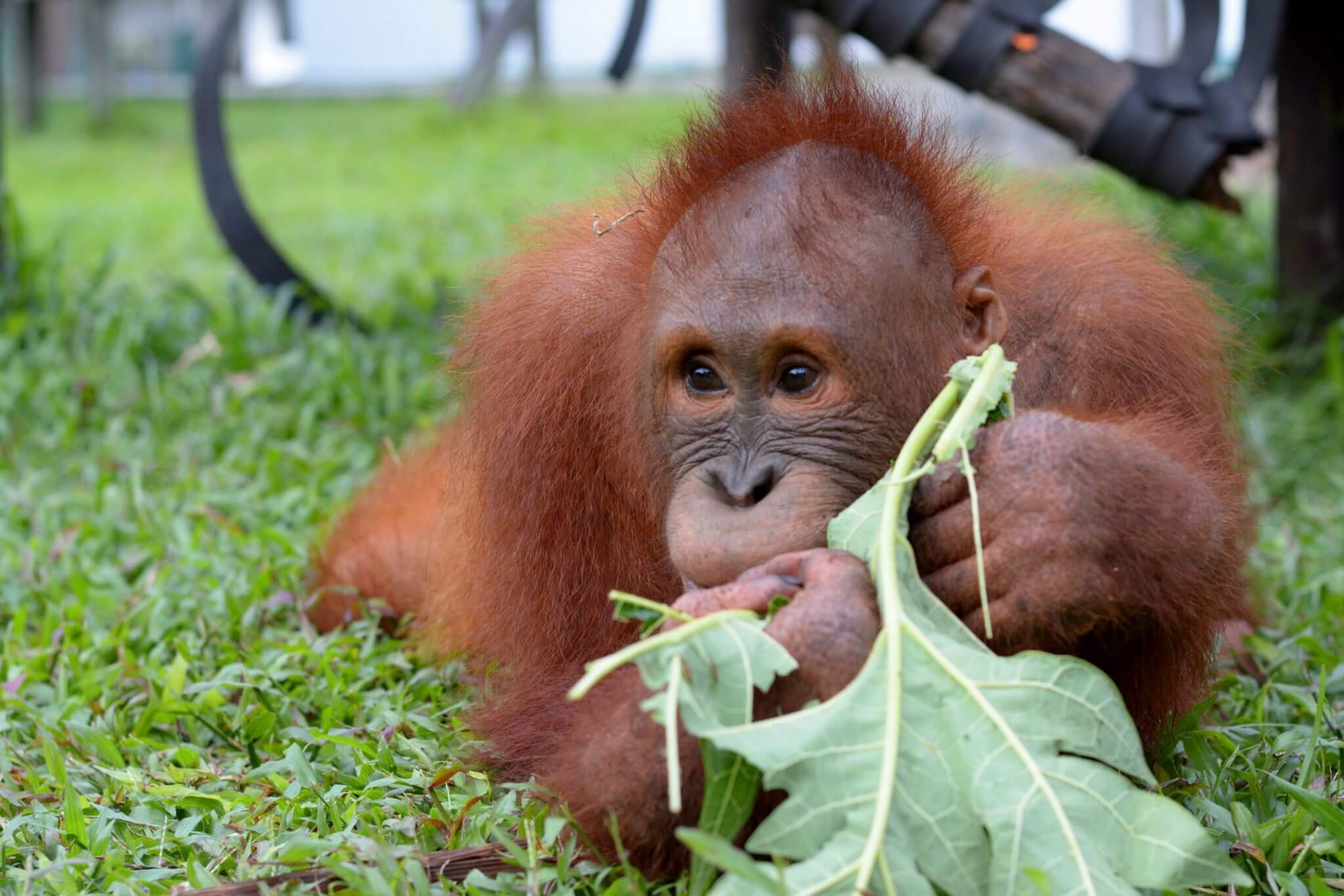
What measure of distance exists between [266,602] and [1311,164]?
13.5 ft

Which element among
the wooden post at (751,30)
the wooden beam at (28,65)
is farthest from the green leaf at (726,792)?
the wooden beam at (28,65)

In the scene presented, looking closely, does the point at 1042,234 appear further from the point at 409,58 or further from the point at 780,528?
the point at 409,58

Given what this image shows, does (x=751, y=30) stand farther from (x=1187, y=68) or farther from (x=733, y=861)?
(x=733, y=861)

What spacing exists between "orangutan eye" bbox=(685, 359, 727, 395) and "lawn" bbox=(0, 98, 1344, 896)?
686 mm

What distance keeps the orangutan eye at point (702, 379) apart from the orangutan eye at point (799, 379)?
0.32 ft

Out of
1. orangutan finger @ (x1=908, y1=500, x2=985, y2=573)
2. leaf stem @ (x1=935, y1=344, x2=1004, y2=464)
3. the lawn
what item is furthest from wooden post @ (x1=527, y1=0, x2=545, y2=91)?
orangutan finger @ (x1=908, y1=500, x2=985, y2=573)

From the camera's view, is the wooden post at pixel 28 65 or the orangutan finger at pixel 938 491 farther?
the wooden post at pixel 28 65

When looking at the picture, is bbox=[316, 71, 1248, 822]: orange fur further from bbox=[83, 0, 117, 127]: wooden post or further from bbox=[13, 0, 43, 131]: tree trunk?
bbox=[13, 0, 43, 131]: tree trunk

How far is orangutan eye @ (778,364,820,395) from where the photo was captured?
7.48 feet

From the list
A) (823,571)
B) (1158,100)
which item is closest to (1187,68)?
(1158,100)

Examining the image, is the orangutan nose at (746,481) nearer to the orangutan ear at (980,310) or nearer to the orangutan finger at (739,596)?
the orangutan finger at (739,596)

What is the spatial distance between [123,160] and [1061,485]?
14417mm

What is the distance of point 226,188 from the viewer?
6.04m

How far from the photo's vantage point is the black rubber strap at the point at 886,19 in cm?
490
